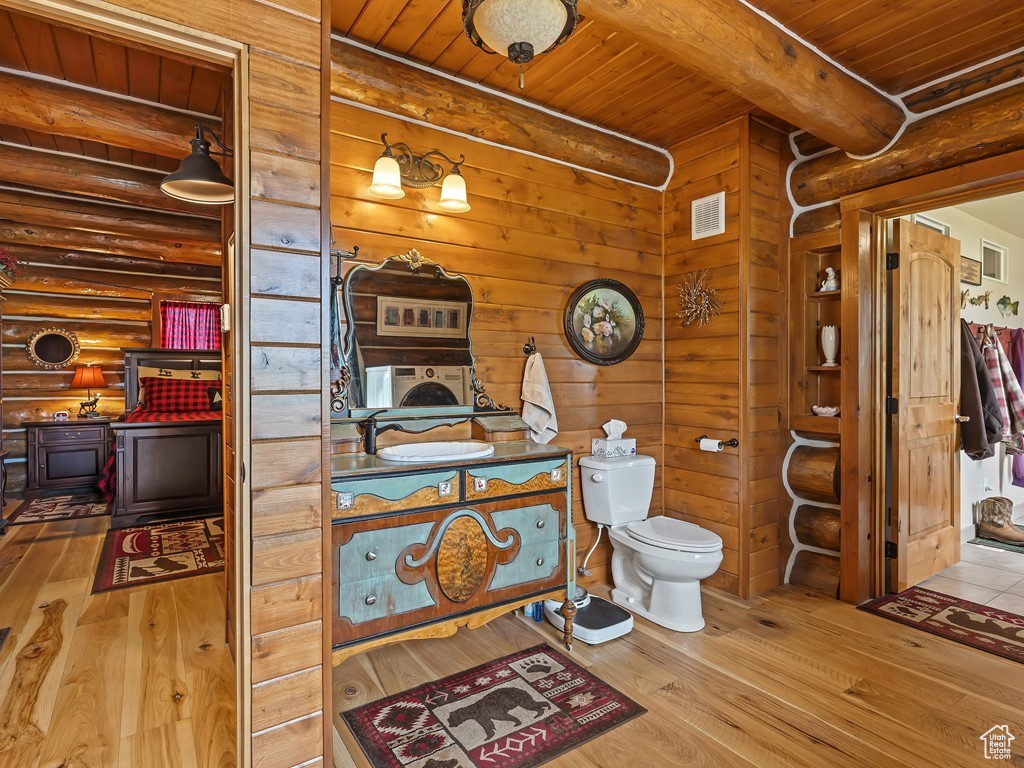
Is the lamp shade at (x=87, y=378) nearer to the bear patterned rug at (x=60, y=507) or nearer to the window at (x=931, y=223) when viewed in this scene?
the bear patterned rug at (x=60, y=507)

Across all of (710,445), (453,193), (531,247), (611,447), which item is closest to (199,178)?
(453,193)

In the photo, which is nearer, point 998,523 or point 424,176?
point 424,176

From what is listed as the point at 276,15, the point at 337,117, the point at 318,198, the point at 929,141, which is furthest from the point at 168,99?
the point at 929,141

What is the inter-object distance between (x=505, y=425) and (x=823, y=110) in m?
2.10

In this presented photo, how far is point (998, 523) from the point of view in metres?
4.18

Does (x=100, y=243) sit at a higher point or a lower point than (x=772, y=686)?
higher

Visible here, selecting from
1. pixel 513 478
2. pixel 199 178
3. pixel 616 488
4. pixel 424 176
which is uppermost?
pixel 424 176

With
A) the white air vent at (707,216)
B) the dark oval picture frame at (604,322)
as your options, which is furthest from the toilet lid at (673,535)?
the white air vent at (707,216)

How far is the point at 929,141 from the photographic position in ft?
8.80

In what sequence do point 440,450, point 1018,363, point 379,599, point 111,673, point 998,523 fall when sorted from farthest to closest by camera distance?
point 1018,363 < point 998,523 < point 440,450 < point 111,673 < point 379,599

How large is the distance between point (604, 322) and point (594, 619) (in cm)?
164

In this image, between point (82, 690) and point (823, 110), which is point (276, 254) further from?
point (823, 110)

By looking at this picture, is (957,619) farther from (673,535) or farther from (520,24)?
(520,24)

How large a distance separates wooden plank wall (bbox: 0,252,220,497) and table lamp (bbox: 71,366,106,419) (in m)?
0.12
